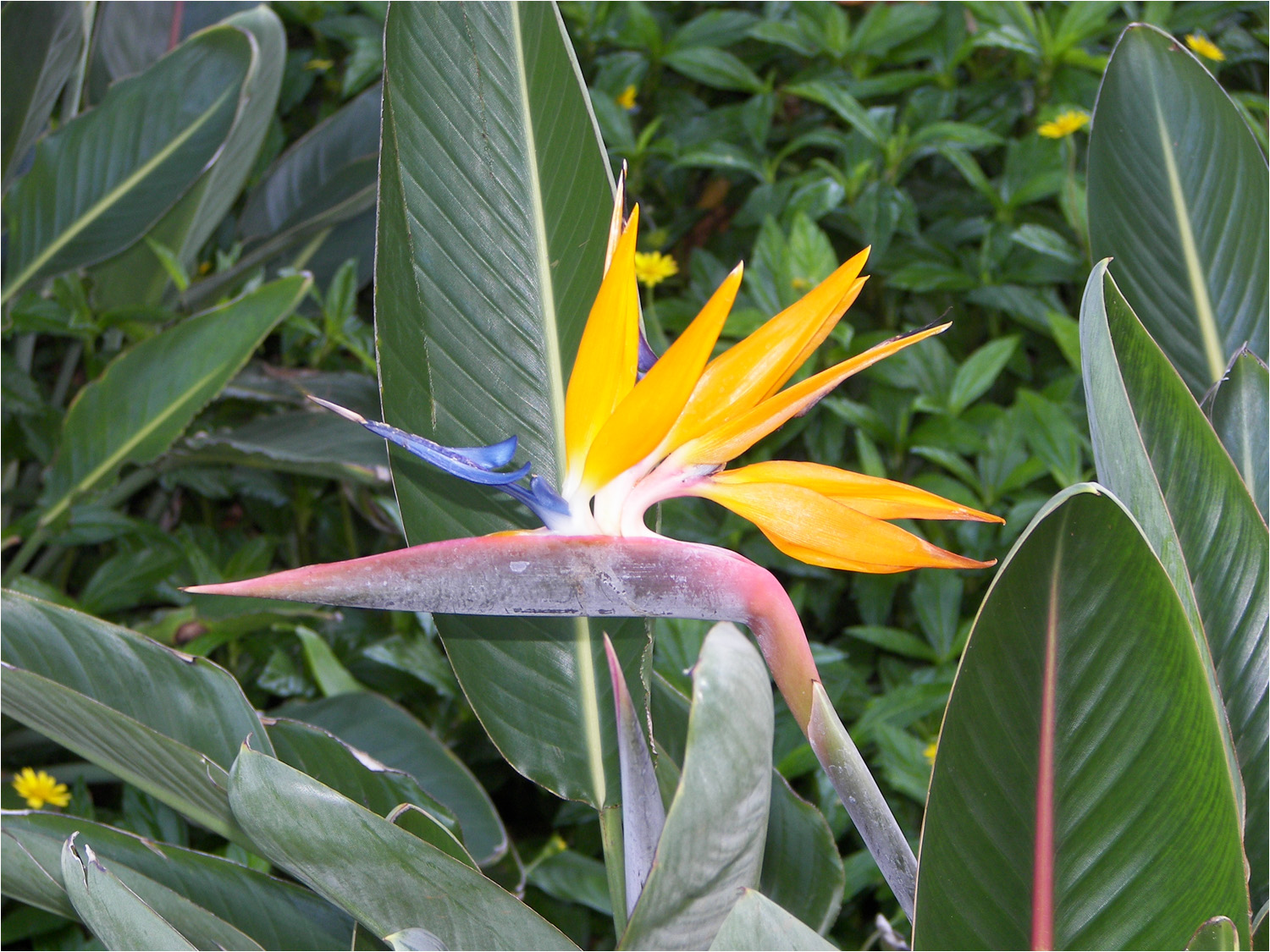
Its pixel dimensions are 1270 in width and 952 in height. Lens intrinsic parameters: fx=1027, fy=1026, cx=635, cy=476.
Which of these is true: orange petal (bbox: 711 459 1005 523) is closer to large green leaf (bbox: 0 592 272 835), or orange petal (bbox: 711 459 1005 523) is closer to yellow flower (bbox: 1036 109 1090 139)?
large green leaf (bbox: 0 592 272 835)

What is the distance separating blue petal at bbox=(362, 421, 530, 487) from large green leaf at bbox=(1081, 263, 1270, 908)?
309 millimetres

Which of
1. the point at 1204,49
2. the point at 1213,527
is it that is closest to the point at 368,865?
the point at 1213,527

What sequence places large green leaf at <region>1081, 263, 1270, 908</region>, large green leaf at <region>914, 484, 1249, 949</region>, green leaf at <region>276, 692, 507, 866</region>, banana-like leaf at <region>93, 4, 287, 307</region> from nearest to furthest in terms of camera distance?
1. large green leaf at <region>914, 484, 1249, 949</region>
2. large green leaf at <region>1081, 263, 1270, 908</region>
3. green leaf at <region>276, 692, 507, 866</region>
4. banana-like leaf at <region>93, 4, 287, 307</region>

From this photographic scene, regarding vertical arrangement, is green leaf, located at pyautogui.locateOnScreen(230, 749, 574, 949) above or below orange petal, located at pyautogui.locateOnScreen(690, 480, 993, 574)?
below

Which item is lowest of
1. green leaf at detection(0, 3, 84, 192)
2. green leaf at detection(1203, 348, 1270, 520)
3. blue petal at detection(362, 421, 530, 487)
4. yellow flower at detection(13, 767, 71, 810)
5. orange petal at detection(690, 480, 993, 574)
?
yellow flower at detection(13, 767, 71, 810)

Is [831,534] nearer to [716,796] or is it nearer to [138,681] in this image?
[716,796]

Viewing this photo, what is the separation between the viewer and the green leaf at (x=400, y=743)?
852 millimetres

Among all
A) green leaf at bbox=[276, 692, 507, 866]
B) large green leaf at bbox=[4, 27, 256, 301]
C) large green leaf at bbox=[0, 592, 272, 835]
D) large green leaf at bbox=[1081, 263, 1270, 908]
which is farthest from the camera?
large green leaf at bbox=[4, 27, 256, 301]

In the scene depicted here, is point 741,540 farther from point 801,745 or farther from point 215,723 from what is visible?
point 215,723

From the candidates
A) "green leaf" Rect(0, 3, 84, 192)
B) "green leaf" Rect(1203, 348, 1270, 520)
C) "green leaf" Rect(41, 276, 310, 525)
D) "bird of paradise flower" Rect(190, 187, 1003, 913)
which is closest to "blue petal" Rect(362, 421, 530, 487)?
"bird of paradise flower" Rect(190, 187, 1003, 913)

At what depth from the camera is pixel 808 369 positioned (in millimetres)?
992

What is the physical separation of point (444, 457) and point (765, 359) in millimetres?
126

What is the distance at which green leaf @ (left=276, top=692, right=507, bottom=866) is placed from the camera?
852 millimetres

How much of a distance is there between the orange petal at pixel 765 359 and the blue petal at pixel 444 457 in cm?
7
